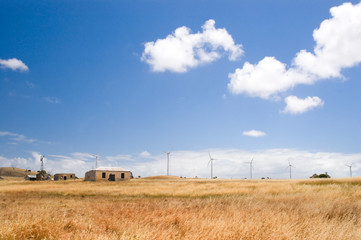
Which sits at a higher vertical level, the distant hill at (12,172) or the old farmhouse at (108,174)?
the old farmhouse at (108,174)

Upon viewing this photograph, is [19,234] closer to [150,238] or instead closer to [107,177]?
[150,238]

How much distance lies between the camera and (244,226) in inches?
274

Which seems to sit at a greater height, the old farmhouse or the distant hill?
the old farmhouse

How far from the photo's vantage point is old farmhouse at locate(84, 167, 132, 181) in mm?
79125

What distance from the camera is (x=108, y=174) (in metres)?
81.0

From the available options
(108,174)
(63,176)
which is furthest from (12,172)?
(108,174)

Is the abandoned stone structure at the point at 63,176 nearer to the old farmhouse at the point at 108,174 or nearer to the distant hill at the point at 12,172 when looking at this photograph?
the old farmhouse at the point at 108,174

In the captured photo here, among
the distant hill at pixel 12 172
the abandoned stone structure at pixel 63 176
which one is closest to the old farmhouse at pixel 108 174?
the abandoned stone structure at pixel 63 176

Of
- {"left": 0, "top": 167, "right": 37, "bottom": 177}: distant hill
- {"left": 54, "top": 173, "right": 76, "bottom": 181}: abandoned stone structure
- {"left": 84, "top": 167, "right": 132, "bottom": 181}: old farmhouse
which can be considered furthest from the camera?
{"left": 0, "top": 167, "right": 37, "bottom": 177}: distant hill

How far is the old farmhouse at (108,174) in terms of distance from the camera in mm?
79125

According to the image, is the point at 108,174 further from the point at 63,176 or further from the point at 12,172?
the point at 12,172

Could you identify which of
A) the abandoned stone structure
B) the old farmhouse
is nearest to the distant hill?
the abandoned stone structure

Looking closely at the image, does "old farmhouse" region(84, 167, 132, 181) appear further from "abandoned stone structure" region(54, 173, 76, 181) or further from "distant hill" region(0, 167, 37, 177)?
"distant hill" region(0, 167, 37, 177)

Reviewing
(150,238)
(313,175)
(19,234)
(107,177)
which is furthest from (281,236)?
(313,175)
